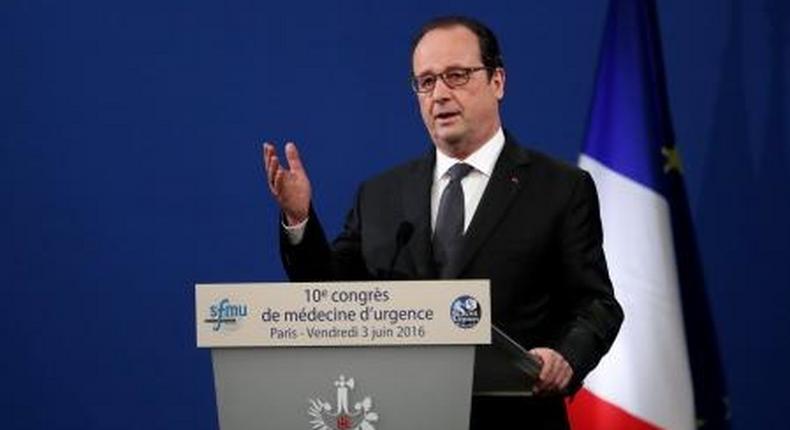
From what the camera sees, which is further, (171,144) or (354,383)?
(171,144)

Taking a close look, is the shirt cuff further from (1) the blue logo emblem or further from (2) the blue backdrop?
(2) the blue backdrop

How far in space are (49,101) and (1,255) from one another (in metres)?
0.49

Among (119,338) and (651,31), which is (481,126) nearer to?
(651,31)

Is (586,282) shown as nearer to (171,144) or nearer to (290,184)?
(290,184)

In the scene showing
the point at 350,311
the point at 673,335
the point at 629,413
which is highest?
the point at 350,311

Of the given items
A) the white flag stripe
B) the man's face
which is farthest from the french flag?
Result: the man's face

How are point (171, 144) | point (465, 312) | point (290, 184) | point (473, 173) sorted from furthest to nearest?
point (171, 144), point (473, 173), point (290, 184), point (465, 312)

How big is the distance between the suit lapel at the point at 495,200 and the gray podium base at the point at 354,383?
446mm

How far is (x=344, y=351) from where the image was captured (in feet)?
5.43

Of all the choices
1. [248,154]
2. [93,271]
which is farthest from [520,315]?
[93,271]

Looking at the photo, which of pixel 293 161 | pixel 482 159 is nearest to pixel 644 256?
pixel 482 159

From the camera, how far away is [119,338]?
357cm

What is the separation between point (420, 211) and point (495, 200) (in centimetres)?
14

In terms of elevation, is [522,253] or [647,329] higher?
[522,253]
